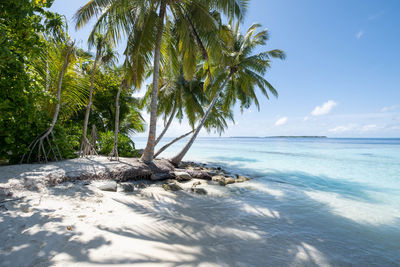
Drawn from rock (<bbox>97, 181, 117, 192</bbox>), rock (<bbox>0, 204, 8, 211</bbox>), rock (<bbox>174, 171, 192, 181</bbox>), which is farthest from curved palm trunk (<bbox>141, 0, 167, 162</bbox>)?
rock (<bbox>0, 204, 8, 211</bbox>)

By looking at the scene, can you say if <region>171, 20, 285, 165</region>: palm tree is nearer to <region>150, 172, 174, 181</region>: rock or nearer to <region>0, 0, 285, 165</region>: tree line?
<region>0, 0, 285, 165</region>: tree line

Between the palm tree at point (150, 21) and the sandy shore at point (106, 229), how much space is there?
3184 millimetres

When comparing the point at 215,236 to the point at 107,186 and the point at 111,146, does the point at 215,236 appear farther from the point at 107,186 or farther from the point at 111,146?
the point at 111,146

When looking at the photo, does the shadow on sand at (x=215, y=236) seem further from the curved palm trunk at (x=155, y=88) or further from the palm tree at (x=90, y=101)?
the palm tree at (x=90, y=101)

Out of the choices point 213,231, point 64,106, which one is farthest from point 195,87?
point 213,231

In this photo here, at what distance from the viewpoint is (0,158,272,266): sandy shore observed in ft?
6.41

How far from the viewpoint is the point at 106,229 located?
2.50 m

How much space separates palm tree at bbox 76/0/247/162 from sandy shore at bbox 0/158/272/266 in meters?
3.18

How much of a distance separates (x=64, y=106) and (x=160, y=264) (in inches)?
307

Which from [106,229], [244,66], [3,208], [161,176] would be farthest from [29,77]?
[244,66]

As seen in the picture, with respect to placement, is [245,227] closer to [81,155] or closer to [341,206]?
[341,206]

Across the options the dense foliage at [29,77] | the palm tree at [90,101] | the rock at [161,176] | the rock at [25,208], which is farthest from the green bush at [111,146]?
the rock at [25,208]

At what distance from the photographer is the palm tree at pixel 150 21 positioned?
625cm

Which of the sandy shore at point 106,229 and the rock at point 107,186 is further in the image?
the rock at point 107,186
